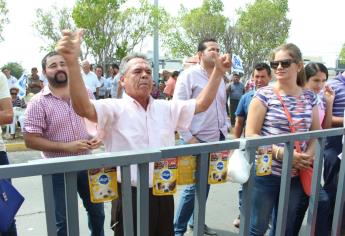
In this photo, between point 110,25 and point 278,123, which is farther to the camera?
point 110,25

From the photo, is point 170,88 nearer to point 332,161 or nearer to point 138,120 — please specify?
point 332,161

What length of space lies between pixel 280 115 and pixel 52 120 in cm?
154

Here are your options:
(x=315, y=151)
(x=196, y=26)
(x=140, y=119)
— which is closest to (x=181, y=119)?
(x=140, y=119)

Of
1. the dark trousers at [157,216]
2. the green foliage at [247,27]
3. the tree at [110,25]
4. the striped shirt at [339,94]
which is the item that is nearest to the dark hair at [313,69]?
the striped shirt at [339,94]

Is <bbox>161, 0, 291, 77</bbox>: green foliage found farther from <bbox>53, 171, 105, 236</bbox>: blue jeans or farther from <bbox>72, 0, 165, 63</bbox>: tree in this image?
<bbox>53, 171, 105, 236</bbox>: blue jeans

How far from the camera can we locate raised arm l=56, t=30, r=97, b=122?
1.91 metres

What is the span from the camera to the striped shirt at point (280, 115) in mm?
2596

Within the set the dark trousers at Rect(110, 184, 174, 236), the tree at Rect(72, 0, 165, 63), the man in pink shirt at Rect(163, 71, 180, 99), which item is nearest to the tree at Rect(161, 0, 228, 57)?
the tree at Rect(72, 0, 165, 63)

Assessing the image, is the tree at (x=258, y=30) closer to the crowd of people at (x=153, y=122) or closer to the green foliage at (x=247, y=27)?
the green foliage at (x=247, y=27)

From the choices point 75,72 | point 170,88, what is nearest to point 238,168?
point 75,72

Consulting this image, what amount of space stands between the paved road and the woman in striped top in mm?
1342

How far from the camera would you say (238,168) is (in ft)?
6.34

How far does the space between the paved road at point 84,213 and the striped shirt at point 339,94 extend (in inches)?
58.7

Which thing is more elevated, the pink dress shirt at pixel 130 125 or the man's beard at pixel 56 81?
the man's beard at pixel 56 81
